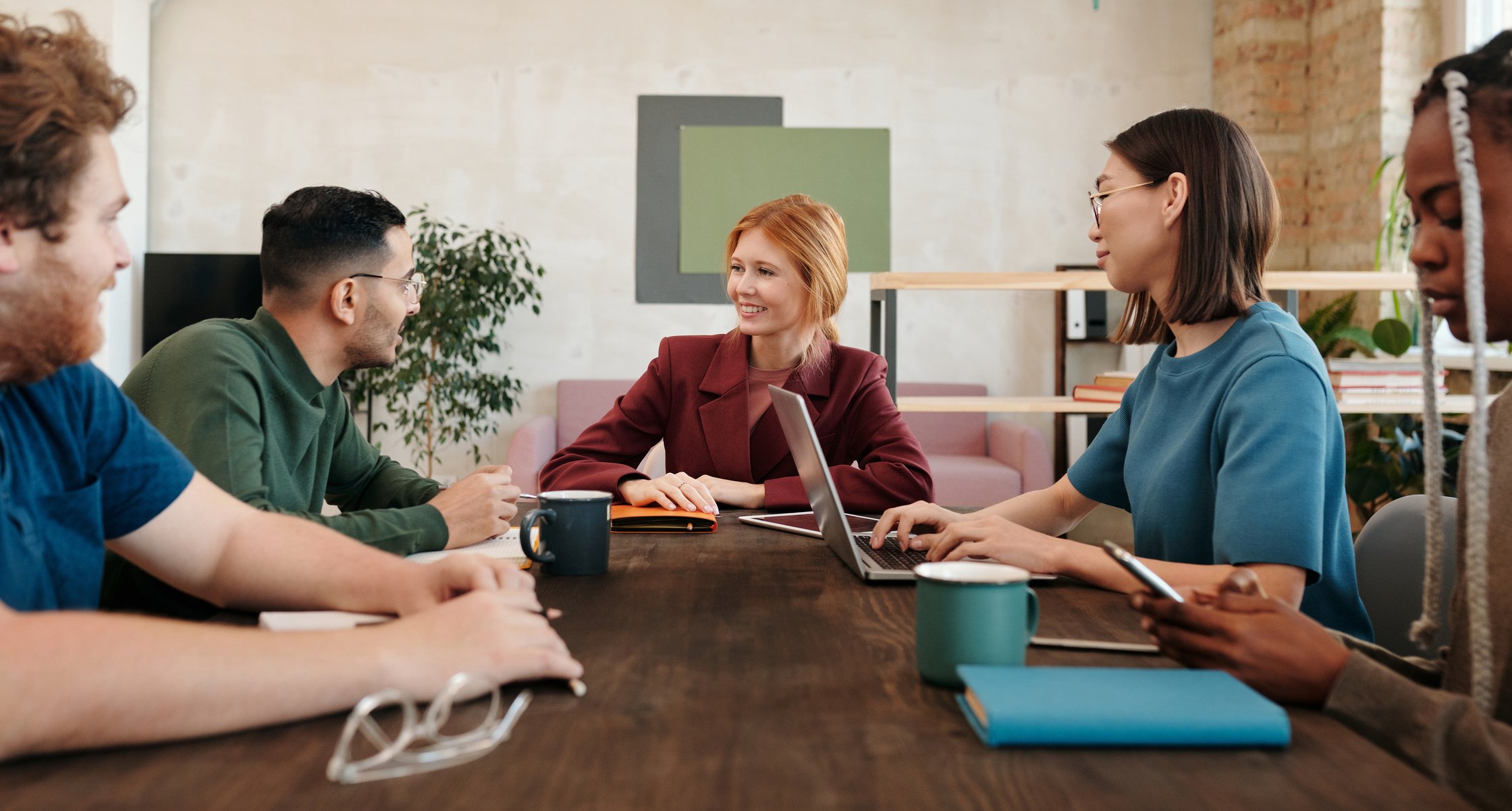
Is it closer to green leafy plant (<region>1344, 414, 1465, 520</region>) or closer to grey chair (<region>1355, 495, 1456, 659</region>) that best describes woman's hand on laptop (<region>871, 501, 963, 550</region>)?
grey chair (<region>1355, 495, 1456, 659</region>)

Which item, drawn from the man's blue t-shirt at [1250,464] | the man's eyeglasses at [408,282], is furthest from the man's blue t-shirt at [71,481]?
the man's blue t-shirt at [1250,464]

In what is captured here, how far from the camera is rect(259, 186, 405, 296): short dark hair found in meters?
Answer: 1.86

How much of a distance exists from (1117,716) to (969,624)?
153mm

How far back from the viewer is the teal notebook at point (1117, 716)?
0.72 meters

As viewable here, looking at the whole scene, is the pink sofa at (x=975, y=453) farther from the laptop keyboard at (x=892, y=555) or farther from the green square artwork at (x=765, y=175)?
the laptop keyboard at (x=892, y=555)

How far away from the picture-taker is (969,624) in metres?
0.85

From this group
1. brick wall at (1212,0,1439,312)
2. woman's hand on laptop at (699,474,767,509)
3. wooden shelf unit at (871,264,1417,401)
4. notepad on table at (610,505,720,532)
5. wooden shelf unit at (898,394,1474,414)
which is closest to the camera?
notepad on table at (610,505,720,532)

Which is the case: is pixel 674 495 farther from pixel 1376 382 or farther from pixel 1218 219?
pixel 1376 382

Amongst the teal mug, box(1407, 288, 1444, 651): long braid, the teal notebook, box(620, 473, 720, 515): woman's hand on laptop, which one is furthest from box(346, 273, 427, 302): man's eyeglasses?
box(1407, 288, 1444, 651): long braid

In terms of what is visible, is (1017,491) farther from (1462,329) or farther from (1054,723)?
(1054,723)

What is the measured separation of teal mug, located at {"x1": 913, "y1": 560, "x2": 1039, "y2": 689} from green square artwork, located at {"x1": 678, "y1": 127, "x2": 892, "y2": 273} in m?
4.47

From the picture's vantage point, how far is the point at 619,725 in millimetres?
768

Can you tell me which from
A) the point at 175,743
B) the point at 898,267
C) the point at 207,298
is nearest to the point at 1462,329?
the point at 175,743

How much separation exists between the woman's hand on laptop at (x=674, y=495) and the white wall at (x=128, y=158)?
378 centimetres
